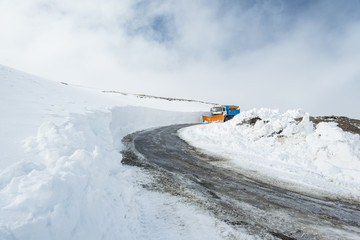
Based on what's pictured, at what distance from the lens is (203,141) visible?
43.6ft

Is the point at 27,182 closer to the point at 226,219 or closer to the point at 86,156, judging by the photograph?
the point at 86,156

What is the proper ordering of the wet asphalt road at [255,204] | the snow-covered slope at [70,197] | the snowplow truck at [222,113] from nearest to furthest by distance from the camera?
the snow-covered slope at [70,197], the wet asphalt road at [255,204], the snowplow truck at [222,113]

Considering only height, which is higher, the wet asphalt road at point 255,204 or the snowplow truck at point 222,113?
the snowplow truck at point 222,113

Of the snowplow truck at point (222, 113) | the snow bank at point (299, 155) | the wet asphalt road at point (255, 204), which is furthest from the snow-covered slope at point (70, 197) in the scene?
the snowplow truck at point (222, 113)

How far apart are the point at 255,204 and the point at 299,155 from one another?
6148 mm

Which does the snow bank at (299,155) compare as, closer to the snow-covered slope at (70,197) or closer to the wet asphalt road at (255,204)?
the wet asphalt road at (255,204)

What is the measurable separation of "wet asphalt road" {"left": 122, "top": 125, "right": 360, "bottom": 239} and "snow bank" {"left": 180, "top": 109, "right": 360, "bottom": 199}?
3.30 ft

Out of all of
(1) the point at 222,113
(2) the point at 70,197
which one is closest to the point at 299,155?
(2) the point at 70,197

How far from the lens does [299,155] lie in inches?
380

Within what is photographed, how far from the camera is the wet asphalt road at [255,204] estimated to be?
3990 mm

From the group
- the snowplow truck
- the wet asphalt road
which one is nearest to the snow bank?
the wet asphalt road

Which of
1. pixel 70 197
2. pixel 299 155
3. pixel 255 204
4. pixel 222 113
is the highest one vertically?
pixel 222 113

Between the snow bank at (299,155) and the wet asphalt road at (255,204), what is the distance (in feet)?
3.30

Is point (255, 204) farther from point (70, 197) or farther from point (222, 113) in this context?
point (222, 113)
